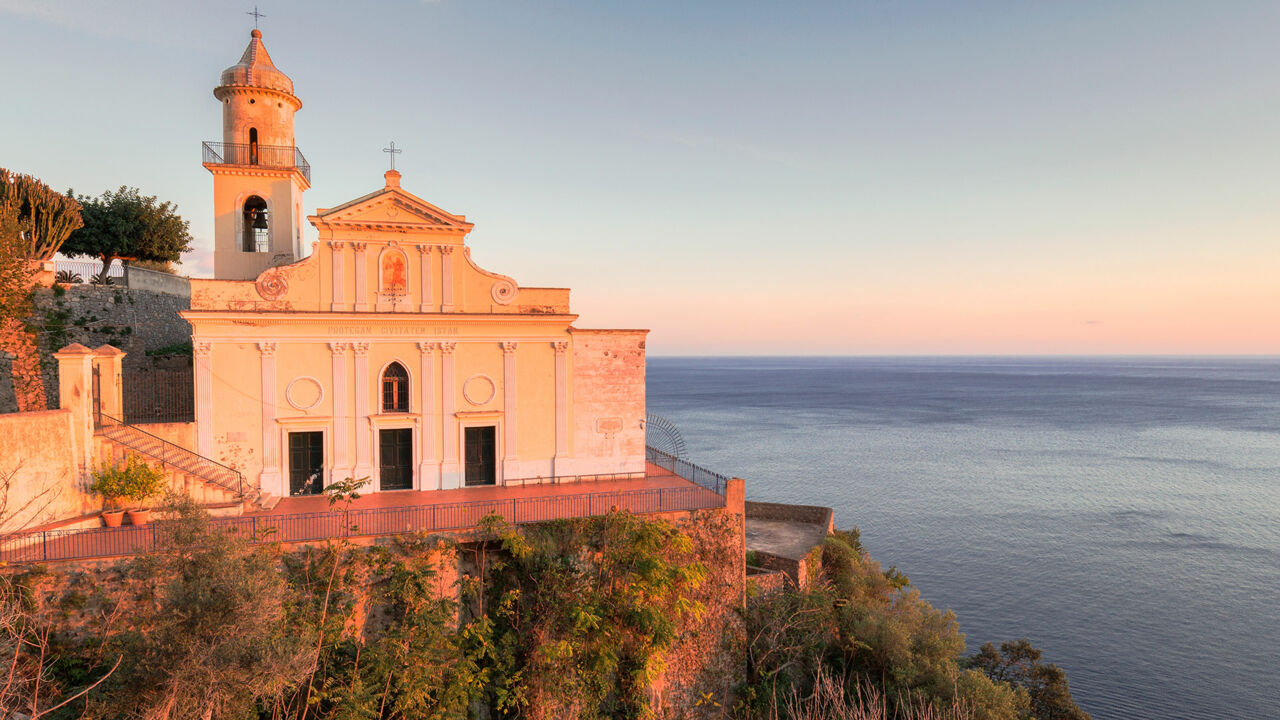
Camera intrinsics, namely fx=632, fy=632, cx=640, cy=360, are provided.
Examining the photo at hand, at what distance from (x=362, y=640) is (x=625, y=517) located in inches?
243

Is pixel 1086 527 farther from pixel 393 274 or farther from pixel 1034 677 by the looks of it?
pixel 393 274

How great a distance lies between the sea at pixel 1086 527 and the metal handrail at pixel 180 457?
970 inches

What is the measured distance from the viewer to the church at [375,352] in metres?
17.5

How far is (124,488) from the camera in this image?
1517cm

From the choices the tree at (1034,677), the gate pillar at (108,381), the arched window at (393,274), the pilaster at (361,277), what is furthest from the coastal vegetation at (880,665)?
the gate pillar at (108,381)

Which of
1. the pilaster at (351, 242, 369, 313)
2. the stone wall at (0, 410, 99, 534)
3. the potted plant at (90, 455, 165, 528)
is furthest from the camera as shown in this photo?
the pilaster at (351, 242, 369, 313)

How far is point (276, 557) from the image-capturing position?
12891 millimetres

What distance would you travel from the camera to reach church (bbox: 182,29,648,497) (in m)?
17.5

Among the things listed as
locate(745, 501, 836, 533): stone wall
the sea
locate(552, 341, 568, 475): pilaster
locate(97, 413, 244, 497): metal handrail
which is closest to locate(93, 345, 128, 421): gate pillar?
locate(97, 413, 244, 497): metal handrail

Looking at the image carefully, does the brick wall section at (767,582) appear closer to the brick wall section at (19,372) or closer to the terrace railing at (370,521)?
the terrace railing at (370,521)

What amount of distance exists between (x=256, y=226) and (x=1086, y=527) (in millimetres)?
42717

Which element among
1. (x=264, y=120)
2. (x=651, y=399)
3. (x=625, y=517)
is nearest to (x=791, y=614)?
(x=625, y=517)

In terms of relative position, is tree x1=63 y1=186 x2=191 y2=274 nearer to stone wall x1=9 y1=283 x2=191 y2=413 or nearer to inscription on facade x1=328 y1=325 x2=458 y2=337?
stone wall x1=9 y1=283 x2=191 y2=413

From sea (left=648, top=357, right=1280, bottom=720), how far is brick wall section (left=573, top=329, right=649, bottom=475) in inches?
579
